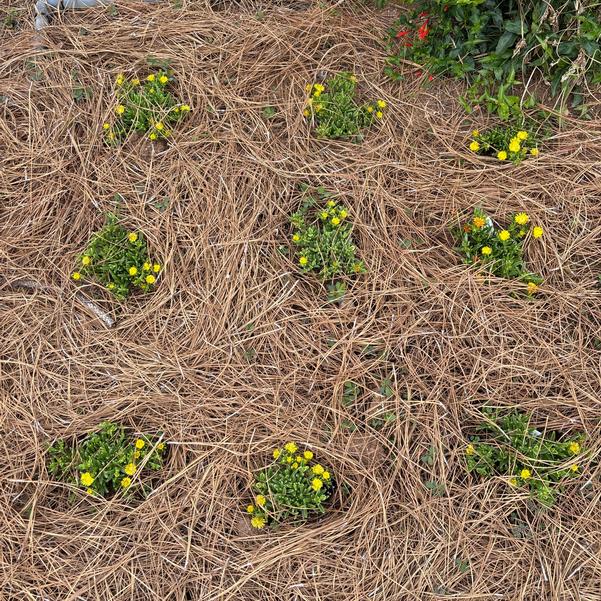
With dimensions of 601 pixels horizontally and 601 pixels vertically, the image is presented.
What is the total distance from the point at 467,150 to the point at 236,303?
1592 mm

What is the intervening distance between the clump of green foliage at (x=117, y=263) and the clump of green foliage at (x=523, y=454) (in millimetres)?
1900

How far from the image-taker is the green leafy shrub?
106 inches

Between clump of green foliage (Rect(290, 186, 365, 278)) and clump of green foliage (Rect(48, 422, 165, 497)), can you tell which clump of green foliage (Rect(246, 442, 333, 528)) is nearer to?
clump of green foliage (Rect(48, 422, 165, 497))

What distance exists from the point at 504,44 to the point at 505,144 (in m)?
0.51

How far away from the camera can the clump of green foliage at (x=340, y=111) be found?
9.34ft

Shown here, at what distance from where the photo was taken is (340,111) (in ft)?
9.35

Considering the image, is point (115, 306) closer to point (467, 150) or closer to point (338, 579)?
point (338, 579)

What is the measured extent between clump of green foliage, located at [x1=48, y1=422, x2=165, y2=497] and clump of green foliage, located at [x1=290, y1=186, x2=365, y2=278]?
1.22 metres

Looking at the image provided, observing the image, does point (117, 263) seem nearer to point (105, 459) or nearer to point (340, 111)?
point (105, 459)

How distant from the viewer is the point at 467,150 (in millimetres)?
2820

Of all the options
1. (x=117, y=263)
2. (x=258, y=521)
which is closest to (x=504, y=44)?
(x=117, y=263)

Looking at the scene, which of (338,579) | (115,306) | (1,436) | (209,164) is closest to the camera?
(338,579)

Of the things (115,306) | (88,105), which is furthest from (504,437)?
(88,105)

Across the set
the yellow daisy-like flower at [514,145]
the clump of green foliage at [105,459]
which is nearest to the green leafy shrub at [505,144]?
the yellow daisy-like flower at [514,145]
